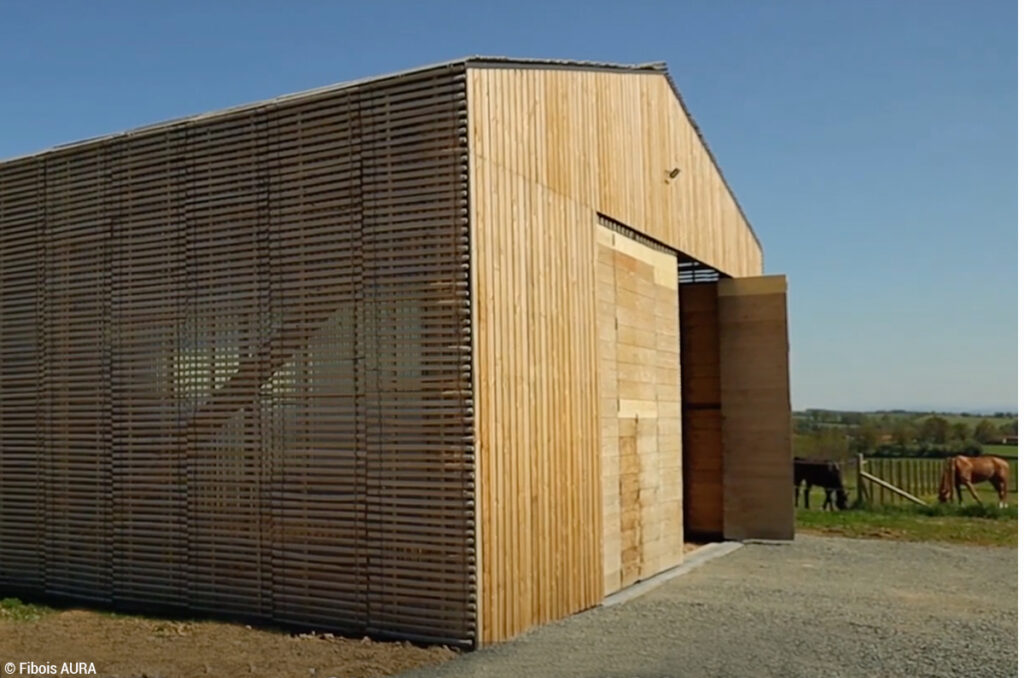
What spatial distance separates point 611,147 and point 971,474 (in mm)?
12094

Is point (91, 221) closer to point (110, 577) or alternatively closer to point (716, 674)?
point (110, 577)

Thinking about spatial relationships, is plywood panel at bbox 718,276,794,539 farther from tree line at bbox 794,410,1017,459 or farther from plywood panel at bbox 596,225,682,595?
tree line at bbox 794,410,1017,459

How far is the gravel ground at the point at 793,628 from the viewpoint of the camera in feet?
24.4

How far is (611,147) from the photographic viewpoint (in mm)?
10586

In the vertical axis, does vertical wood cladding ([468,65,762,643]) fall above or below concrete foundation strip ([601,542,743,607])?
above

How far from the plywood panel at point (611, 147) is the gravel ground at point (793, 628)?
3.69 m

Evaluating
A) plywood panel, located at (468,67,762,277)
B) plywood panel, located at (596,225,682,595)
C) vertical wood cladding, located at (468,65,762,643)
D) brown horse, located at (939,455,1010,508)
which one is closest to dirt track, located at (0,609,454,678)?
vertical wood cladding, located at (468,65,762,643)

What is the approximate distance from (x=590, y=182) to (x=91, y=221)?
4.73 m

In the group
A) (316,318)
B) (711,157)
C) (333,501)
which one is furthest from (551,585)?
(711,157)

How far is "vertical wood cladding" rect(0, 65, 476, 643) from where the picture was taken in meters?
8.14

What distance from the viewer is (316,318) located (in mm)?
8688

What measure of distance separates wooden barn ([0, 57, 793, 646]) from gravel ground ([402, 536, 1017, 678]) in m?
0.51

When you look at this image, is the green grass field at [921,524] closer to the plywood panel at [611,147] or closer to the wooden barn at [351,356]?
the plywood panel at [611,147]

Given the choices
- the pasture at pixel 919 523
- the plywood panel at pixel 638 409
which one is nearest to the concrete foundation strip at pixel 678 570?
the plywood panel at pixel 638 409
